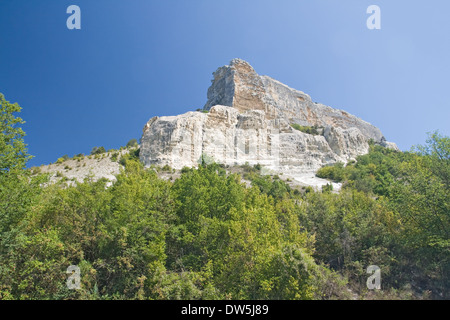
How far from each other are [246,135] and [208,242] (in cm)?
3818

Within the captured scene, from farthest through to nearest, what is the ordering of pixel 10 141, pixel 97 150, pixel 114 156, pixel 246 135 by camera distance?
pixel 97 150, pixel 246 135, pixel 114 156, pixel 10 141

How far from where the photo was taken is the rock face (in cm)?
4300

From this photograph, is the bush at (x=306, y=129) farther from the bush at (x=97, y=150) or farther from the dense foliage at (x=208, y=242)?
the dense foliage at (x=208, y=242)

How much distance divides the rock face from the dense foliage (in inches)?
980

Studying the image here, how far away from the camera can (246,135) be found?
5006cm

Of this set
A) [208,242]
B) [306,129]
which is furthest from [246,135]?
[208,242]

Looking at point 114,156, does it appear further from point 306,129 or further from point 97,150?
point 306,129

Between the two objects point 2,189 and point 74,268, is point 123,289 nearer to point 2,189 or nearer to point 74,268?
point 74,268

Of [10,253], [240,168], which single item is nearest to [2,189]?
[10,253]

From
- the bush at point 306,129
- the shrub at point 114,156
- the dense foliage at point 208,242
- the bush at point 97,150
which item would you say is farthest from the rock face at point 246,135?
the dense foliage at point 208,242

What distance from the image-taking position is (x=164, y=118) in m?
46.2

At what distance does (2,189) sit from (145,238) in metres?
5.65

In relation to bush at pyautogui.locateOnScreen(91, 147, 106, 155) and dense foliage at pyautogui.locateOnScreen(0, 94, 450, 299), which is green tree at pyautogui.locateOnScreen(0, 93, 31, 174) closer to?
dense foliage at pyautogui.locateOnScreen(0, 94, 450, 299)

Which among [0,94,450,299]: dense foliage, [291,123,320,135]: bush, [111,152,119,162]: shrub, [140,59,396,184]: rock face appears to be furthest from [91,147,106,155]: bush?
[291,123,320,135]: bush
